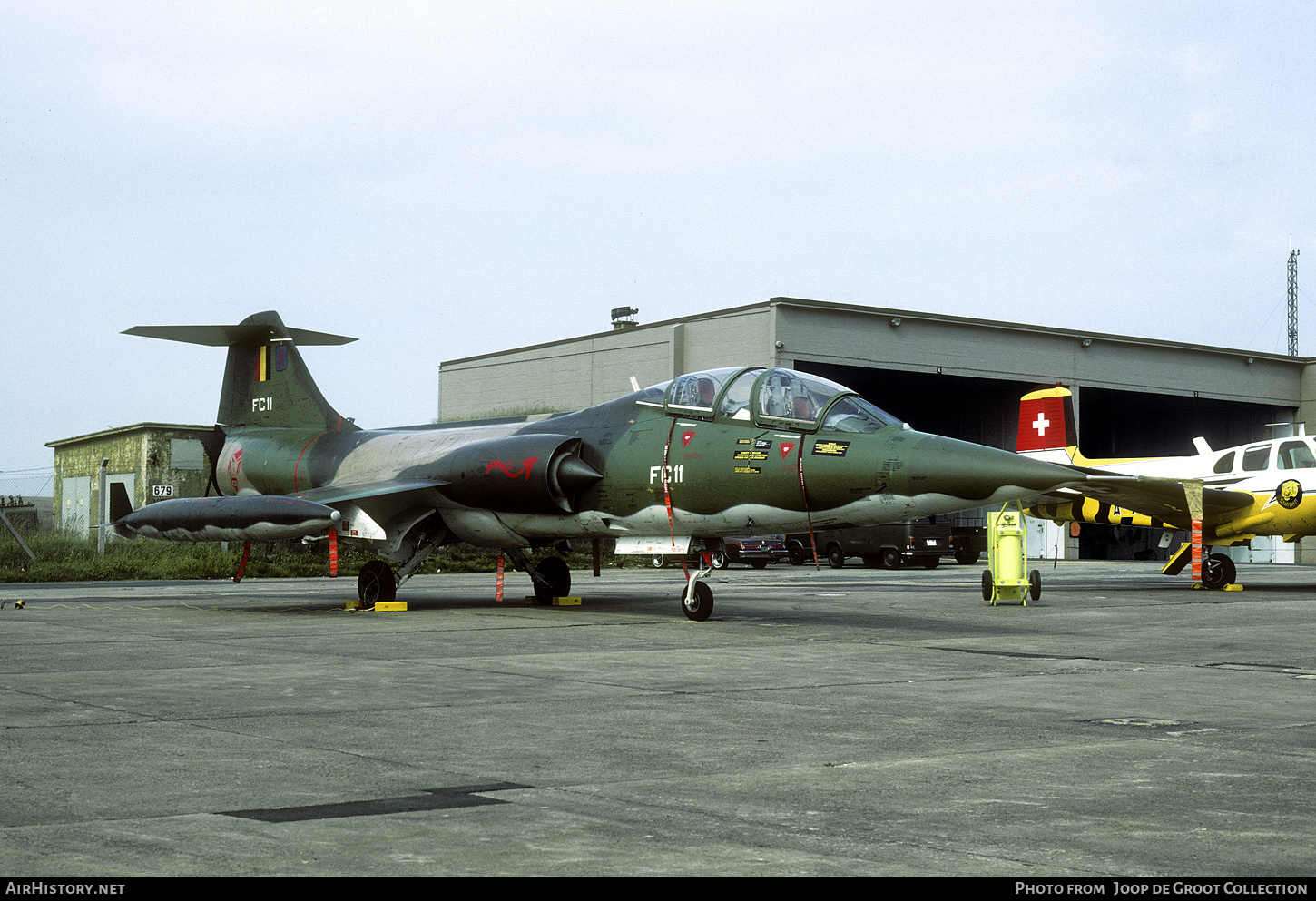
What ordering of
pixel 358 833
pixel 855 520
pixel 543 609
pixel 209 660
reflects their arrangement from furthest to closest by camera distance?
pixel 543 609
pixel 855 520
pixel 209 660
pixel 358 833

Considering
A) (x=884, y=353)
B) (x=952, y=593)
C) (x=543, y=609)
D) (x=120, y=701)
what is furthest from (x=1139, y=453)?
(x=120, y=701)

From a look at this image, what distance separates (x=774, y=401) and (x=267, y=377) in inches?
399

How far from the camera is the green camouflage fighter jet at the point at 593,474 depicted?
12.5 metres

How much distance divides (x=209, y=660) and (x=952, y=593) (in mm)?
14690

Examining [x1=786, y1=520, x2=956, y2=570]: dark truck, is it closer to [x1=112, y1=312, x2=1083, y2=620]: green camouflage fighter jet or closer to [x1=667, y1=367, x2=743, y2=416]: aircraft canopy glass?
[x1=112, y1=312, x2=1083, y2=620]: green camouflage fighter jet

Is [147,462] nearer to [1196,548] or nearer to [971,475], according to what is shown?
[1196,548]

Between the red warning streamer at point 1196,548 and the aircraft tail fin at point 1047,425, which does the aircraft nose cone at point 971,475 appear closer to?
the red warning streamer at point 1196,548

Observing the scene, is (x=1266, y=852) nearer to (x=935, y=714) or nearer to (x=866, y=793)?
(x=866, y=793)

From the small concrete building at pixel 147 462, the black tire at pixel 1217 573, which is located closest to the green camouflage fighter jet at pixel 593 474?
the black tire at pixel 1217 573

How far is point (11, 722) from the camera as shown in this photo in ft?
21.8

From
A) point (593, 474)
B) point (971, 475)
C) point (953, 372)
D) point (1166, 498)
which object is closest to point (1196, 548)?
point (1166, 498)

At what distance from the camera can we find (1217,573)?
23.1 metres

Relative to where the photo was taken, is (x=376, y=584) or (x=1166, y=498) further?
(x=1166, y=498)

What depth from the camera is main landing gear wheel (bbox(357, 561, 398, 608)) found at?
16594 millimetres
